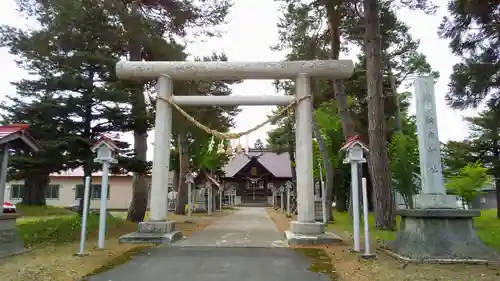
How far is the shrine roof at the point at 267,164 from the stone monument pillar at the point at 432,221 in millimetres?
32414

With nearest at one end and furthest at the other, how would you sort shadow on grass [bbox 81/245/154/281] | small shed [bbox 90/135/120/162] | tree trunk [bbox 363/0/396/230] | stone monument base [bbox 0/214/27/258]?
1. shadow on grass [bbox 81/245/154/281]
2. stone monument base [bbox 0/214/27/258]
3. small shed [bbox 90/135/120/162]
4. tree trunk [bbox 363/0/396/230]

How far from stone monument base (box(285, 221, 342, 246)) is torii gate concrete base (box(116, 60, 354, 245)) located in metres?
0.03

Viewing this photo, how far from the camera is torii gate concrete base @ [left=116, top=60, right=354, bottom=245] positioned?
31.0 feet

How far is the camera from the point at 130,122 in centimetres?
1138

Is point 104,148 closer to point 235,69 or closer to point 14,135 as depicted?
point 14,135

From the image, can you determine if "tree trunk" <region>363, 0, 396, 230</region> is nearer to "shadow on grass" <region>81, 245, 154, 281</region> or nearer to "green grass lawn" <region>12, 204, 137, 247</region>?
"shadow on grass" <region>81, 245, 154, 281</region>

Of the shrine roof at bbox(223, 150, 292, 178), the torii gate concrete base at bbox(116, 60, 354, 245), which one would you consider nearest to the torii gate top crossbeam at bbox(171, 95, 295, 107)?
the torii gate concrete base at bbox(116, 60, 354, 245)

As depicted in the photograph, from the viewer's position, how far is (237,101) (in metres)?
A: 10.0

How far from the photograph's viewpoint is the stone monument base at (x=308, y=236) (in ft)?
29.0

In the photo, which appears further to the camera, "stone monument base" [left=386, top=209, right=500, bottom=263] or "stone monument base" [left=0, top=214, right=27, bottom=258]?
"stone monument base" [left=0, top=214, right=27, bottom=258]

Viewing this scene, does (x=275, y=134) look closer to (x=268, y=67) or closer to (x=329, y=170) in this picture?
(x=329, y=170)

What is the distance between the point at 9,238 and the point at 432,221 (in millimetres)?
8510

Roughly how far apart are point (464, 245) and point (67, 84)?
418 inches

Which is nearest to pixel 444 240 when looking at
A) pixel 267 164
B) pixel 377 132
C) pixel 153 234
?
pixel 377 132
